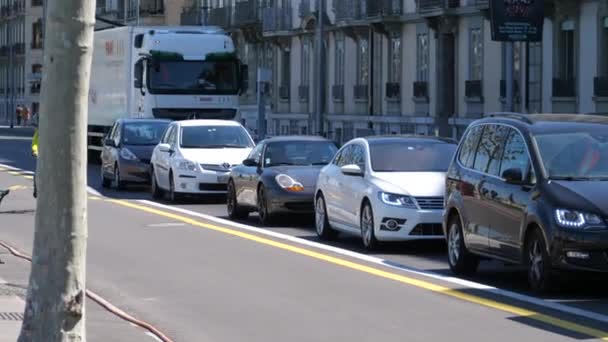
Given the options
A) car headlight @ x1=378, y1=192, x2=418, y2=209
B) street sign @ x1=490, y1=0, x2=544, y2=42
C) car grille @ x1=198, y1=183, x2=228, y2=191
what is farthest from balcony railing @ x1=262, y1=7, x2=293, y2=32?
car headlight @ x1=378, y1=192, x2=418, y2=209

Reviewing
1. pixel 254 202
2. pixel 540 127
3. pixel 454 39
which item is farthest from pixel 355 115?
pixel 540 127

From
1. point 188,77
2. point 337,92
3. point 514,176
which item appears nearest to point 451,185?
point 514,176

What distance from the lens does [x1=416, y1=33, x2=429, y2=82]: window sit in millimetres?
50750

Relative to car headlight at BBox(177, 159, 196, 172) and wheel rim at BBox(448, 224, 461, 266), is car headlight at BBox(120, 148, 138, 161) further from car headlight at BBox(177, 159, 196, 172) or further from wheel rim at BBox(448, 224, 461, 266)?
wheel rim at BBox(448, 224, 461, 266)

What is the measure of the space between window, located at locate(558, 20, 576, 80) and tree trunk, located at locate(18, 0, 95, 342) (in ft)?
110

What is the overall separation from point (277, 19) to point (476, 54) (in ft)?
60.9

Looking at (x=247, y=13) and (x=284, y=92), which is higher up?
(x=247, y=13)

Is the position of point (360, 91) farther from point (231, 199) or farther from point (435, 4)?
point (231, 199)

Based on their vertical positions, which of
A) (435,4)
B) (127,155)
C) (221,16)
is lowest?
(127,155)

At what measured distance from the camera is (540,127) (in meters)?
14.9

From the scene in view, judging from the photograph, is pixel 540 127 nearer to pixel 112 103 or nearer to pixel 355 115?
A: pixel 112 103

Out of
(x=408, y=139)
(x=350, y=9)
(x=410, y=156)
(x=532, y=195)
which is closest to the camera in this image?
(x=532, y=195)

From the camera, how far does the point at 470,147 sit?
53.5 feet

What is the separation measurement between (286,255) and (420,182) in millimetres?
1918
